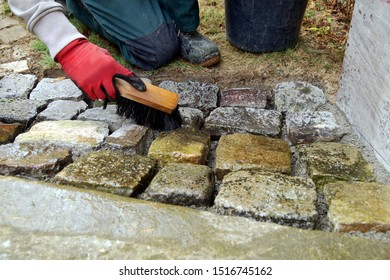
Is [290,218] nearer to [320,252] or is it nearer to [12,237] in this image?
[320,252]

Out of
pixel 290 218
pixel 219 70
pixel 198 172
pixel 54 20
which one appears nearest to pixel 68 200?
pixel 198 172

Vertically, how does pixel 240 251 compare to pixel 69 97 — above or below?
above

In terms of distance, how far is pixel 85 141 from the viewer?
1751 millimetres

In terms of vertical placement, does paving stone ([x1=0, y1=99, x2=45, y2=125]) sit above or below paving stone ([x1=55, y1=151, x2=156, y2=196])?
below

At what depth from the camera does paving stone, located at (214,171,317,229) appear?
129cm

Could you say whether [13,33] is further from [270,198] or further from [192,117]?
[270,198]

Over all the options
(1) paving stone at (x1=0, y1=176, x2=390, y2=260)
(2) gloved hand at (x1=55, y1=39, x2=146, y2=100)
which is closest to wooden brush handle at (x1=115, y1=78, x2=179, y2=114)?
(2) gloved hand at (x1=55, y1=39, x2=146, y2=100)

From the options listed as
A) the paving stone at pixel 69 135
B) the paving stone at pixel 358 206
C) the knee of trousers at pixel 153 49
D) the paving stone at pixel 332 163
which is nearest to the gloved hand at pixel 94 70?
the paving stone at pixel 69 135

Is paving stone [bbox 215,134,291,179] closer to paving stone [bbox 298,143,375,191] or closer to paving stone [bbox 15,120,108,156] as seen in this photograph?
paving stone [bbox 298,143,375,191]

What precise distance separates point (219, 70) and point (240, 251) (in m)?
1.47

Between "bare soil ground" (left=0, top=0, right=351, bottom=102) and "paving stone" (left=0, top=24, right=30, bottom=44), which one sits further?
"paving stone" (left=0, top=24, right=30, bottom=44)

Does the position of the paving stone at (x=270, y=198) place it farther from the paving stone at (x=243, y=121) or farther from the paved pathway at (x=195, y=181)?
the paving stone at (x=243, y=121)

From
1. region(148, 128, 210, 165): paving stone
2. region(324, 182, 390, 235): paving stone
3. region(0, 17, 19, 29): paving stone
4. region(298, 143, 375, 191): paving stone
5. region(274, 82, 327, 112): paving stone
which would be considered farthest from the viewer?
region(0, 17, 19, 29): paving stone

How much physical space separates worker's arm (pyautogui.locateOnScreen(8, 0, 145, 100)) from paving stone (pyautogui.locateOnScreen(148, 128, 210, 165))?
0.24m
